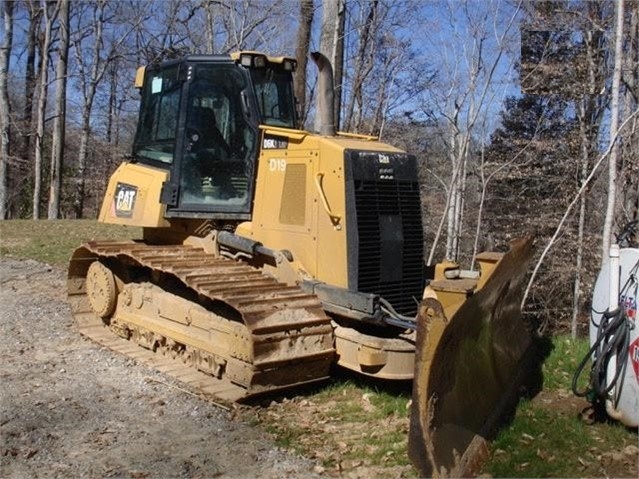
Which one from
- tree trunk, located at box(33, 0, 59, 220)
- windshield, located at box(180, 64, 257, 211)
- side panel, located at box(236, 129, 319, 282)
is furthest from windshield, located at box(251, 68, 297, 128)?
tree trunk, located at box(33, 0, 59, 220)

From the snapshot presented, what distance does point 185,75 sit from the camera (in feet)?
22.1

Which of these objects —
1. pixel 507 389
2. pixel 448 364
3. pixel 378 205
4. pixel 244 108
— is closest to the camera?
pixel 448 364

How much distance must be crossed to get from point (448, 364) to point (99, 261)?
438 centimetres

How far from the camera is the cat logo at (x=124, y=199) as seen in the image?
283 inches

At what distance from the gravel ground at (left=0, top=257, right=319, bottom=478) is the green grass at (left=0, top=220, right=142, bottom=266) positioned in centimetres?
490

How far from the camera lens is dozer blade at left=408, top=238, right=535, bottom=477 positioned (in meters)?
3.93

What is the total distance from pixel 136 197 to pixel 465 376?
13.5ft

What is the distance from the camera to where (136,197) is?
7.14 meters

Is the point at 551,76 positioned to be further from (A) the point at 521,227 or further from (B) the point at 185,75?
(B) the point at 185,75

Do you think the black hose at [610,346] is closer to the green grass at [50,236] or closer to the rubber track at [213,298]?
the rubber track at [213,298]

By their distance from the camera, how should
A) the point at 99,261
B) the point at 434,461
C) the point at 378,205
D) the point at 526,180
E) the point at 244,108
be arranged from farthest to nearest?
the point at 526,180 < the point at 99,261 < the point at 244,108 < the point at 378,205 < the point at 434,461

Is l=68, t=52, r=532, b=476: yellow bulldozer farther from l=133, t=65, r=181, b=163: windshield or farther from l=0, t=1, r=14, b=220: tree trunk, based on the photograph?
l=0, t=1, r=14, b=220: tree trunk

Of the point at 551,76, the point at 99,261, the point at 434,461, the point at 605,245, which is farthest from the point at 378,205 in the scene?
the point at 551,76

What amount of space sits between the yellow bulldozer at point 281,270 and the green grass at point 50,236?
4504 mm
